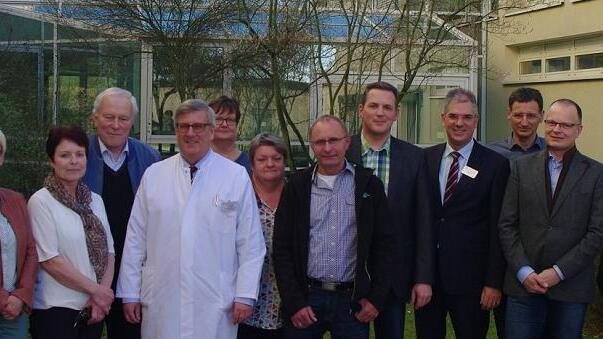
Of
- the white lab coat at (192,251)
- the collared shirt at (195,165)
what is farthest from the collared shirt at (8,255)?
the collared shirt at (195,165)

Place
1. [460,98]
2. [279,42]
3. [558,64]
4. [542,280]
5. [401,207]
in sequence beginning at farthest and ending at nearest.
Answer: [558,64]
[279,42]
[460,98]
[401,207]
[542,280]

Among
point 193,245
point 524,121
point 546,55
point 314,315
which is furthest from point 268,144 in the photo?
point 546,55

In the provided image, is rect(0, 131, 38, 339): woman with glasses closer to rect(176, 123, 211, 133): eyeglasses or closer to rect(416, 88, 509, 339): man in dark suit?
rect(176, 123, 211, 133): eyeglasses

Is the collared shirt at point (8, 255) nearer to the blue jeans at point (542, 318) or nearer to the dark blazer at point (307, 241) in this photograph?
the dark blazer at point (307, 241)

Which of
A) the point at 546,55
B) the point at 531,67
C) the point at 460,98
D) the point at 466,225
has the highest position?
the point at 546,55

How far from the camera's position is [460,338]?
4.89 metres

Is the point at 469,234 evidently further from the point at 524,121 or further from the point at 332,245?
the point at 524,121

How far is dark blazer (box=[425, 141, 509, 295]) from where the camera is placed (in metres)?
4.79

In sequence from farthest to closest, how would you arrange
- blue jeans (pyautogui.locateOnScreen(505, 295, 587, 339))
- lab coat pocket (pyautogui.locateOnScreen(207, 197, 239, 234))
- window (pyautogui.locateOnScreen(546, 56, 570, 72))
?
window (pyautogui.locateOnScreen(546, 56, 570, 72)), blue jeans (pyautogui.locateOnScreen(505, 295, 587, 339)), lab coat pocket (pyautogui.locateOnScreen(207, 197, 239, 234))

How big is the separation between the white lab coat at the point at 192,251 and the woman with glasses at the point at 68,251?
0.61 ft

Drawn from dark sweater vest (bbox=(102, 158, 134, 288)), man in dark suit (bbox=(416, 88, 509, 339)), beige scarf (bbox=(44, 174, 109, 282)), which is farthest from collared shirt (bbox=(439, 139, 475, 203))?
beige scarf (bbox=(44, 174, 109, 282))

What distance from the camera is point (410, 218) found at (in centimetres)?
471

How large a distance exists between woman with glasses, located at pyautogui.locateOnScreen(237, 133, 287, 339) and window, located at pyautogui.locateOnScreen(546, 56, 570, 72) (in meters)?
13.6

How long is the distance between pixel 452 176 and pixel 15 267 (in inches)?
102
